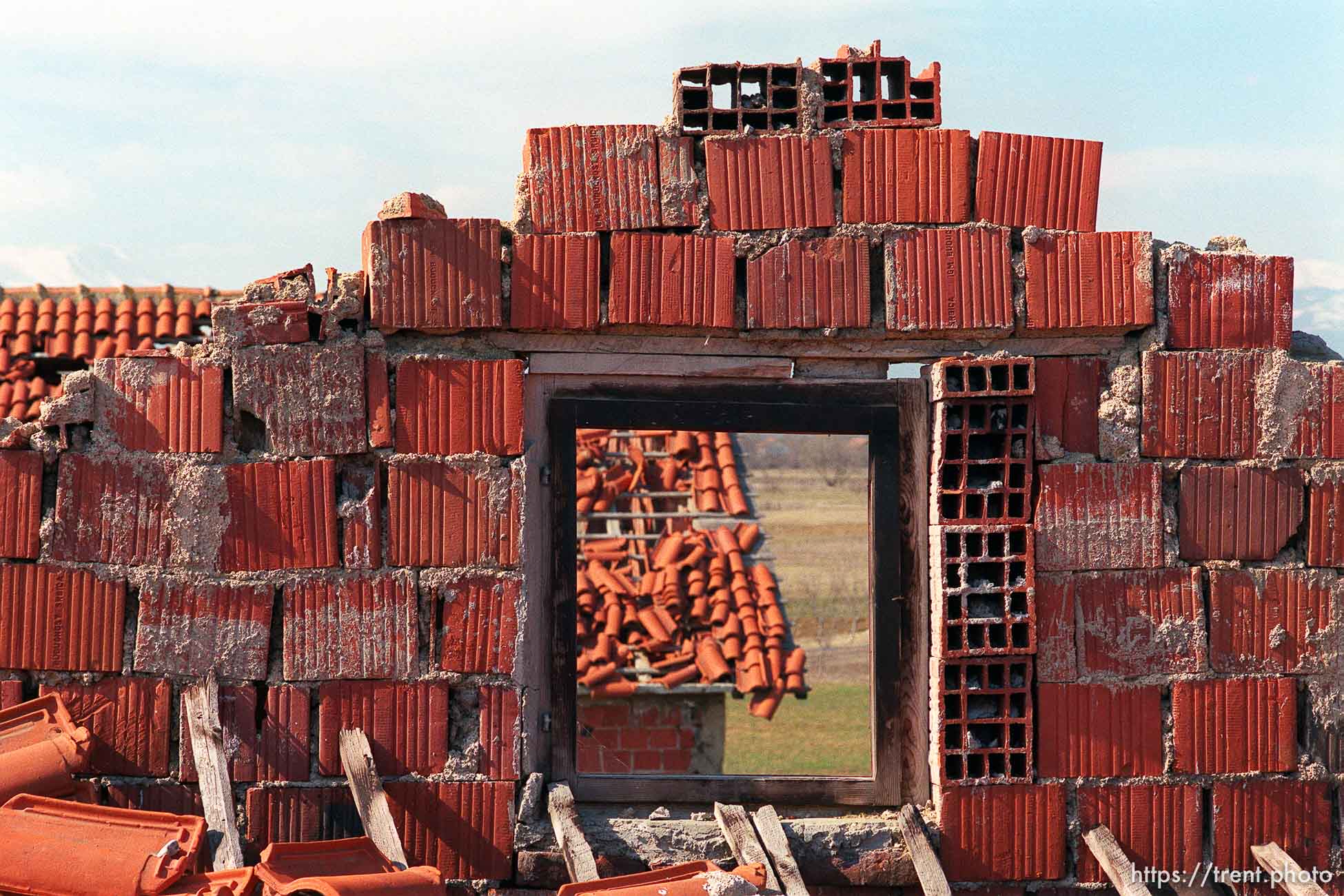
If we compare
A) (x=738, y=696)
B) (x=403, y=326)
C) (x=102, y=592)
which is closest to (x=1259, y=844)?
(x=403, y=326)

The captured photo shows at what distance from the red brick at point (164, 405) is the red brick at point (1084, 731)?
2.76 meters

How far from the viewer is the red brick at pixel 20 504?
12.9ft

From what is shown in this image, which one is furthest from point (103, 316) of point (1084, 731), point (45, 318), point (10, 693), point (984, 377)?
point (1084, 731)

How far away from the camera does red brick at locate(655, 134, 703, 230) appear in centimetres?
400

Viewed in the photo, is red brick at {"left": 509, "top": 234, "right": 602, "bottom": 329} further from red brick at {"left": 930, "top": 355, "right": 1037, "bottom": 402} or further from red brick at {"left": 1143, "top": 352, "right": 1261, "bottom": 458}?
red brick at {"left": 1143, "top": 352, "right": 1261, "bottom": 458}

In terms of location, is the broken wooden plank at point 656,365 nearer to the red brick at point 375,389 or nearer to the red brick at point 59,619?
the red brick at point 375,389

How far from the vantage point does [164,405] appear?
394 centimetres

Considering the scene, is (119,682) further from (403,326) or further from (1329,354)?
(1329,354)

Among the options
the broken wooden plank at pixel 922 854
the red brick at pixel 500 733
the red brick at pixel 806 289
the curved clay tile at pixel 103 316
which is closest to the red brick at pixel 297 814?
the red brick at pixel 500 733

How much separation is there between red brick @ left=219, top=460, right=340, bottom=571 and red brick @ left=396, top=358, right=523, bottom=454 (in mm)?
309

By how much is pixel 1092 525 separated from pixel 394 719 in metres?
2.28

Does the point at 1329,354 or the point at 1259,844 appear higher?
the point at 1329,354

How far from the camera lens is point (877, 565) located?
4.10 meters

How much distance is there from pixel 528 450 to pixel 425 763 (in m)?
1.03
